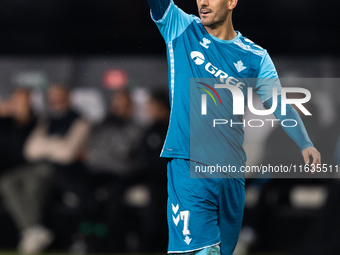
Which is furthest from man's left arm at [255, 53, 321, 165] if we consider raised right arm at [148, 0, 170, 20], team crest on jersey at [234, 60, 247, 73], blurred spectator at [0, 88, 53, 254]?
blurred spectator at [0, 88, 53, 254]

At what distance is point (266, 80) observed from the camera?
9.31 feet

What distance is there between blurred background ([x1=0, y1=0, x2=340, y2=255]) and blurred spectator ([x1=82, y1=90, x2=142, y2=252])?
1 cm

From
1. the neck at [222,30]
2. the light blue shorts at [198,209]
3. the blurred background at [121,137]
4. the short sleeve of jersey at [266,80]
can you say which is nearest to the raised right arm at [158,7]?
the neck at [222,30]

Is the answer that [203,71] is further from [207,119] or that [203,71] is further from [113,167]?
[113,167]

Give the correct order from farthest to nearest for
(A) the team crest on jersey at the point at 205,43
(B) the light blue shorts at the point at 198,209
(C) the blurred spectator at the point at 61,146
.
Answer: (C) the blurred spectator at the point at 61,146
(A) the team crest on jersey at the point at 205,43
(B) the light blue shorts at the point at 198,209

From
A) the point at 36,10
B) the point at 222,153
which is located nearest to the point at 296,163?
the point at 222,153

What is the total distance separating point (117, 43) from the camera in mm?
4988

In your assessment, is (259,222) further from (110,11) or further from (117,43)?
(110,11)

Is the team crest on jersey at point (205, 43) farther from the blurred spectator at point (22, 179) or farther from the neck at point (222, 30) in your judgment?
the blurred spectator at point (22, 179)

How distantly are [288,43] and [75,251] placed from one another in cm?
311

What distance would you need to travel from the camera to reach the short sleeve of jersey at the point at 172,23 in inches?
111

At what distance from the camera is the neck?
9.28ft

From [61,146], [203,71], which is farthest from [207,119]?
[61,146]

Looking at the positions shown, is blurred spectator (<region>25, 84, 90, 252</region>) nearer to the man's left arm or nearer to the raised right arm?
the raised right arm
